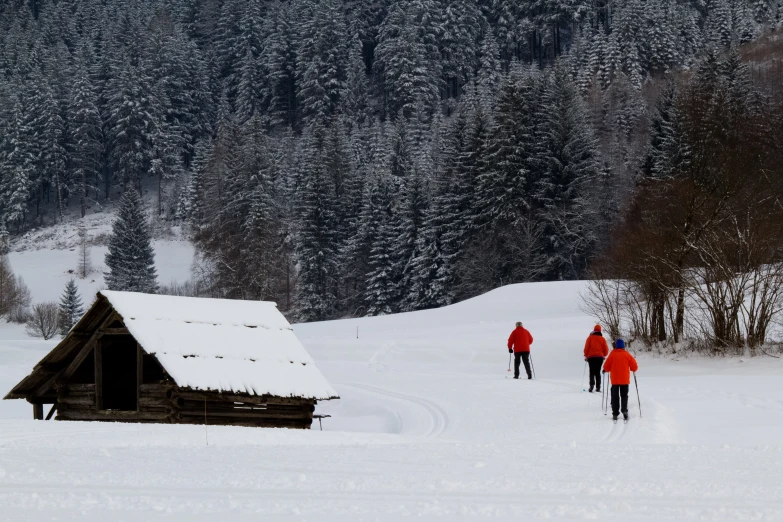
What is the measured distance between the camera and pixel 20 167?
94.6m

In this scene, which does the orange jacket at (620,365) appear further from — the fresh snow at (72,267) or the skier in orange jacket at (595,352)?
the fresh snow at (72,267)

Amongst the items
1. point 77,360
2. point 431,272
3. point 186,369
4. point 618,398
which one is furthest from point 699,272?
point 431,272

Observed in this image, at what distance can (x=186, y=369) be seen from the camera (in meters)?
19.7

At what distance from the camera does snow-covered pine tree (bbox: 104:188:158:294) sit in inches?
2817

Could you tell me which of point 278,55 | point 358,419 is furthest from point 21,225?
point 358,419

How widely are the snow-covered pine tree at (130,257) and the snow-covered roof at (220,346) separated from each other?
50832 mm

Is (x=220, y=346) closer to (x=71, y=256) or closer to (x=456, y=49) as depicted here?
(x=71, y=256)

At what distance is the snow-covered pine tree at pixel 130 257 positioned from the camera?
71562 millimetres

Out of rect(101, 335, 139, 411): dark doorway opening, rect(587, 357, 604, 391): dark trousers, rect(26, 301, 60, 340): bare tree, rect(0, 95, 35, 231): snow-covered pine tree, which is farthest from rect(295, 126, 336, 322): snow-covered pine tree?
rect(587, 357, 604, 391): dark trousers

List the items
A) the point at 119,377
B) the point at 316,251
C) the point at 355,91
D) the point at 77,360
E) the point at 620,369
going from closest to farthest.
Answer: the point at 620,369 → the point at 77,360 → the point at 119,377 → the point at 316,251 → the point at 355,91

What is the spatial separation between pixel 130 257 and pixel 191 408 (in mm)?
55287

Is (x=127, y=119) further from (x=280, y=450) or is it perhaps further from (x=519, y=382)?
(x=280, y=450)

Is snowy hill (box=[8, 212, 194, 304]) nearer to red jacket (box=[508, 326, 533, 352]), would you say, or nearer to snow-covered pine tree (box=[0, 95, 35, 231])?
snow-covered pine tree (box=[0, 95, 35, 231])

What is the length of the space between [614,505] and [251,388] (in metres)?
13.4
